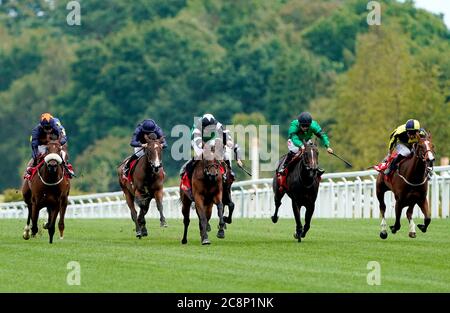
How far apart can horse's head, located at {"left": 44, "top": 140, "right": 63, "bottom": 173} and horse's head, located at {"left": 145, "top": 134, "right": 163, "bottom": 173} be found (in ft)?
5.63

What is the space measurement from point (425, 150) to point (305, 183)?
173 centimetres

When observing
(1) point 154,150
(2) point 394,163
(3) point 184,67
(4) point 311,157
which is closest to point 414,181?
(2) point 394,163

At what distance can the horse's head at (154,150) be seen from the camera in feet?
79.4

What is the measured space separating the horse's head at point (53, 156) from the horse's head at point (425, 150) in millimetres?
4797

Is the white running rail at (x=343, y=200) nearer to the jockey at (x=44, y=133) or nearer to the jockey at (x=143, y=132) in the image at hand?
the jockey at (x=143, y=132)

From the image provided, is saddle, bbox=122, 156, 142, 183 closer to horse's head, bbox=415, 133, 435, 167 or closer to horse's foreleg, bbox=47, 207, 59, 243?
horse's foreleg, bbox=47, 207, 59, 243

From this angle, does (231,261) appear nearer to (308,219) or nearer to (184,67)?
(308,219)

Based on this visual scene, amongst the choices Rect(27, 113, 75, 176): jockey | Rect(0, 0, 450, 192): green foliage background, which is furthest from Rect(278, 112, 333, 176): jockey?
Rect(0, 0, 450, 192): green foliage background

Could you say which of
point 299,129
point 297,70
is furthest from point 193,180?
point 297,70

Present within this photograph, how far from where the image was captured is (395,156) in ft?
78.1

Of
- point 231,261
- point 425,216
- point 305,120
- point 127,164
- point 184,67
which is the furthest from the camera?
point 184,67

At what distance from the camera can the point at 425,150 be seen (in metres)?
22.7

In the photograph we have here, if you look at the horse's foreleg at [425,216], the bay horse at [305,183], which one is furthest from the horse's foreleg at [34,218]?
the horse's foreleg at [425,216]

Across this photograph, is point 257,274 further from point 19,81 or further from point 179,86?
point 19,81
